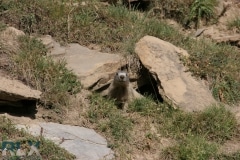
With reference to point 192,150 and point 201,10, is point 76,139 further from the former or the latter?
point 201,10

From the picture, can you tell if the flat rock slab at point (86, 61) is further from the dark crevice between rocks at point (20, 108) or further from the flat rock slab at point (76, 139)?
the flat rock slab at point (76, 139)

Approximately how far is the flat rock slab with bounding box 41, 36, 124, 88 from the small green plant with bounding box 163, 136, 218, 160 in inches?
72.6

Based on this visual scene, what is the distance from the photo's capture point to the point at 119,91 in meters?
7.65

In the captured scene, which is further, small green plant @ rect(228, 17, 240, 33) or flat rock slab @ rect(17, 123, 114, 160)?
small green plant @ rect(228, 17, 240, 33)

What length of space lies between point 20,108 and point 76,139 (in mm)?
974

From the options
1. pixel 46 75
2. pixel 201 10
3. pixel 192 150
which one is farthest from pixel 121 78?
pixel 201 10

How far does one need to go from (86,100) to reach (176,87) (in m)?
1.47

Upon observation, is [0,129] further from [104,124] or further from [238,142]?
[238,142]

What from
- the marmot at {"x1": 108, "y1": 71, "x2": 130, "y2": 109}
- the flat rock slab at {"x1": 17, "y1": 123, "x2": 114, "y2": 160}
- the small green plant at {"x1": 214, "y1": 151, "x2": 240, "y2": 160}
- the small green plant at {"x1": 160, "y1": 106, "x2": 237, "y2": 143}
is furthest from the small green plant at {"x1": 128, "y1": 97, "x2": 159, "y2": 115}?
the small green plant at {"x1": 214, "y1": 151, "x2": 240, "y2": 160}

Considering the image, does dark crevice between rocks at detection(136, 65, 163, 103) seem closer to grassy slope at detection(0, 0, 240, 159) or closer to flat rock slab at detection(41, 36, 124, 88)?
grassy slope at detection(0, 0, 240, 159)

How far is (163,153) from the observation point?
649 centimetres

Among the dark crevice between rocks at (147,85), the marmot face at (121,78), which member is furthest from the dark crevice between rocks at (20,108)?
the dark crevice between rocks at (147,85)

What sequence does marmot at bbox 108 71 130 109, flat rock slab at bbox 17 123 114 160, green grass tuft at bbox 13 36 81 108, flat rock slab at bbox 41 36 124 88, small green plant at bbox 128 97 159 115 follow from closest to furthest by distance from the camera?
flat rock slab at bbox 17 123 114 160 → green grass tuft at bbox 13 36 81 108 → small green plant at bbox 128 97 159 115 → marmot at bbox 108 71 130 109 → flat rock slab at bbox 41 36 124 88

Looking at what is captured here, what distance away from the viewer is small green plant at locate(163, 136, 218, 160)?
6180 mm
